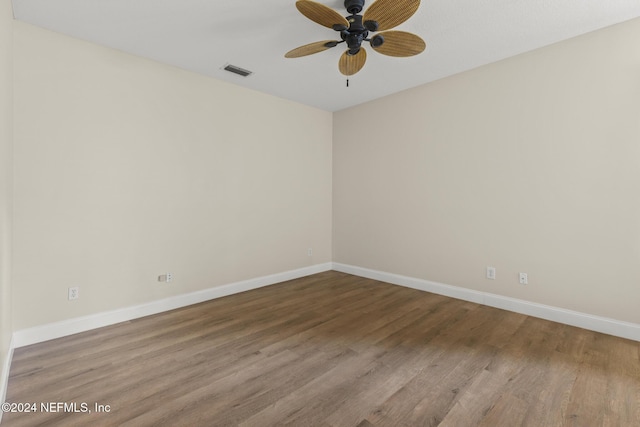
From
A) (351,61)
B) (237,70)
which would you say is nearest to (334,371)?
(351,61)

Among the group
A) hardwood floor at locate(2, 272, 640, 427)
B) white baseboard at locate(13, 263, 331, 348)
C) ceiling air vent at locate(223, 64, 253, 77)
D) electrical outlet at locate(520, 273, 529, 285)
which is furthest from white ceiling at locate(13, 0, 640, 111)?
hardwood floor at locate(2, 272, 640, 427)

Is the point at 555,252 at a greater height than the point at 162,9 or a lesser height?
lesser

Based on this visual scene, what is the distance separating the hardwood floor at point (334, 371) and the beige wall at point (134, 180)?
53 cm

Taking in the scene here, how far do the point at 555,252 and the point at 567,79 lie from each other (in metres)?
1.69

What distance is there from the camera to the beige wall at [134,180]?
2.52 meters

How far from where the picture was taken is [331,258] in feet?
17.1

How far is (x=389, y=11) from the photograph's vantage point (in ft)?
6.40

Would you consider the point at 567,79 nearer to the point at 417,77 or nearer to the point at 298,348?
the point at 417,77

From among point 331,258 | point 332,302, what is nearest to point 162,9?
point 332,302

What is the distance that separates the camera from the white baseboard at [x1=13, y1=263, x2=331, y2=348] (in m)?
2.50

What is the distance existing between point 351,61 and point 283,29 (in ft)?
2.19

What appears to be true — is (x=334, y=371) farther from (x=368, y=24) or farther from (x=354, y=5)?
(x=354, y=5)

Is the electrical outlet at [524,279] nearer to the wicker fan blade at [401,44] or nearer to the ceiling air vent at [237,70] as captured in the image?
the wicker fan blade at [401,44]

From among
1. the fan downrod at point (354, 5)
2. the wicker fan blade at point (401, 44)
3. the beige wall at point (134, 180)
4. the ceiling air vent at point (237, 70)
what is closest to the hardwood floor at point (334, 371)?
the beige wall at point (134, 180)
